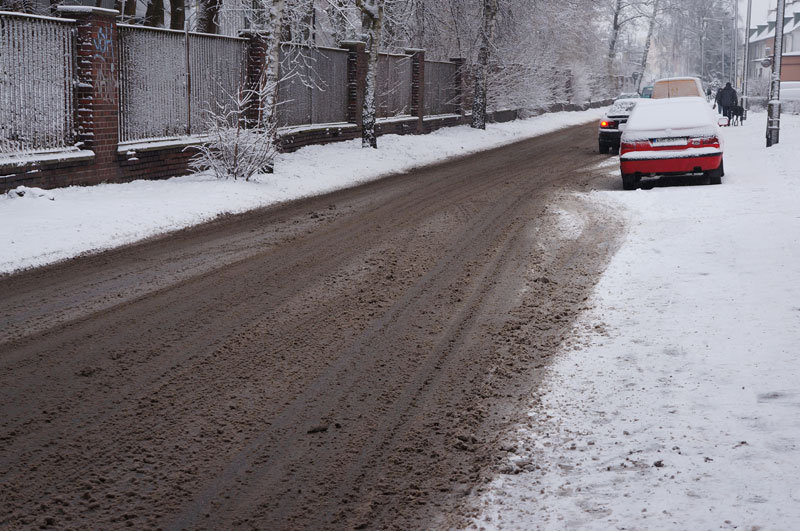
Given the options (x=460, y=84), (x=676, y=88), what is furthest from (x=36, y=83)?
(x=460, y=84)

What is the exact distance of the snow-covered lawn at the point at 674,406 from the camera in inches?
156

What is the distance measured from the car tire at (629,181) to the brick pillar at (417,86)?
15.3 m

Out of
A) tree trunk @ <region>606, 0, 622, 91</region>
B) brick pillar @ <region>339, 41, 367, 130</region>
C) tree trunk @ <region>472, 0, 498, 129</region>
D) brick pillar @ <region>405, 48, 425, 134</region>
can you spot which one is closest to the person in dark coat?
tree trunk @ <region>472, 0, 498, 129</region>

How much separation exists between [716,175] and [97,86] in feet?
33.9

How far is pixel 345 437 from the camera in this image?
190 inches

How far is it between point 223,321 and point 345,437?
2537 millimetres

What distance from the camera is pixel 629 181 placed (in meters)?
15.5

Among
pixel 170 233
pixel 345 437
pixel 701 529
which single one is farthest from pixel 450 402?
pixel 170 233

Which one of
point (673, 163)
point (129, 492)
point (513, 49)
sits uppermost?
point (513, 49)

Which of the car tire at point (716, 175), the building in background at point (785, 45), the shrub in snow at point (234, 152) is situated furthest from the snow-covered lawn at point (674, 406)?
the building in background at point (785, 45)

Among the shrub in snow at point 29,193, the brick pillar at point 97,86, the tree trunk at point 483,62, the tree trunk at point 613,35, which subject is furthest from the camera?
the tree trunk at point 613,35

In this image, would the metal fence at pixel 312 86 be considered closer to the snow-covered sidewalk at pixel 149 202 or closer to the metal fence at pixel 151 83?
the snow-covered sidewalk at pixel 149 202

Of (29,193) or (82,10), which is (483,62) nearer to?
(82,10)

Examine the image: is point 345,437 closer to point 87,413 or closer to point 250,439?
point 250,439
